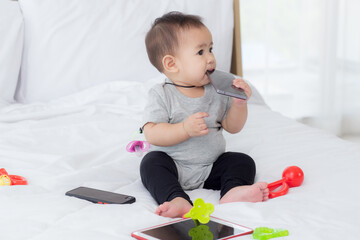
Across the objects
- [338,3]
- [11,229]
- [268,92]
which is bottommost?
[268,92]

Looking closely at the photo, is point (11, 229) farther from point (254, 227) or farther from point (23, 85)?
point (23, 85)

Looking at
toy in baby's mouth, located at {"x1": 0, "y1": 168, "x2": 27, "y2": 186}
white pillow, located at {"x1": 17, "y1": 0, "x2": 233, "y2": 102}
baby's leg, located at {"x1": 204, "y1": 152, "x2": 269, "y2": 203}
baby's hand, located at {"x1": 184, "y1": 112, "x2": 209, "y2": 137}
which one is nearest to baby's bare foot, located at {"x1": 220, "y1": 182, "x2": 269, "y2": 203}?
baby's leg, located at {"x1": 204, "y1": 152, "x2": 269, "y2": 203}

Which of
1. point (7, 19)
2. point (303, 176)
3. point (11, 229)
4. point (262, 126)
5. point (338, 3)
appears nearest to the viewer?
point (11, 229)

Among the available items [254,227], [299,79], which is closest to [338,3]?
[299,79]

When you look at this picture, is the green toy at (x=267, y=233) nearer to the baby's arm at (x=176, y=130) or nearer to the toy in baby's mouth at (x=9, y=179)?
the baby's arm at (x=176, y=130)

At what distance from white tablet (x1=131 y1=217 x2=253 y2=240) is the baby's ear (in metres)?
0.48

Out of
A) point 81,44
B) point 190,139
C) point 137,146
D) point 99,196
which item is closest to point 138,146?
point 137,146

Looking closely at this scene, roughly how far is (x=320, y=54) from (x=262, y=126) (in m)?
1.33

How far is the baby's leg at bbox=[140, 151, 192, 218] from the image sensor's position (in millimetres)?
958

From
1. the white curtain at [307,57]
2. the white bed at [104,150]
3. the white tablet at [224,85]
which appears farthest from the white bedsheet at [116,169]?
the white curtain at [307,57]

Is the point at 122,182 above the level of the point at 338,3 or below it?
below

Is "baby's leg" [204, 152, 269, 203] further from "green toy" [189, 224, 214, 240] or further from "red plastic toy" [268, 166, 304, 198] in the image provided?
"green toy" [189, 224, 214, 240]

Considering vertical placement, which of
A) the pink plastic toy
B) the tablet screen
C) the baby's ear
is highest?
the baby's ear

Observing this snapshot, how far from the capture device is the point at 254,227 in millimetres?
861
